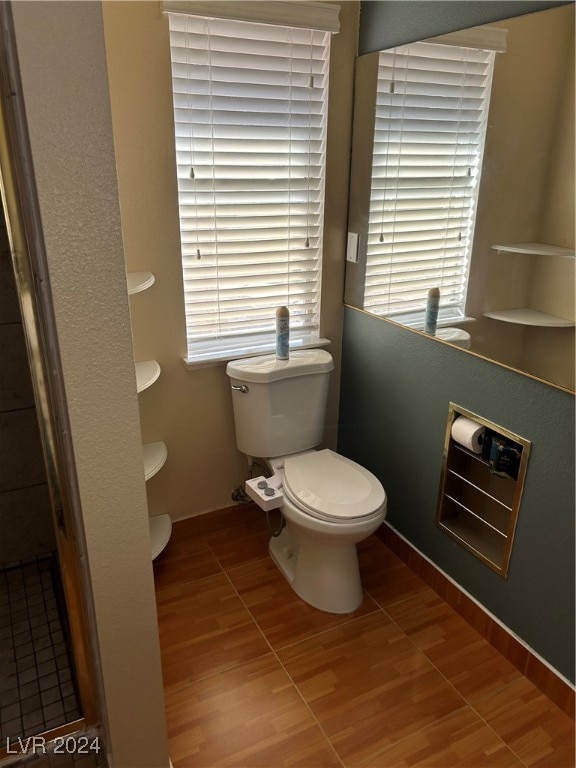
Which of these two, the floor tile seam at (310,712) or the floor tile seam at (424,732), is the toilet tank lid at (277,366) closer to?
the floor tile seam at (310,712)

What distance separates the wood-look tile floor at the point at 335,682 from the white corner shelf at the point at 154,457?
0.47 meters

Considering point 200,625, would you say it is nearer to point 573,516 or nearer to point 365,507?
point 365,507

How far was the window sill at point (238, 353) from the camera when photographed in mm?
2398

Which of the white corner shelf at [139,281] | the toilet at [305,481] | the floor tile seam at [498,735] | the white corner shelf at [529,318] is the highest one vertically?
the white corner shelf at [139,281]

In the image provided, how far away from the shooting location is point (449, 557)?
222cm

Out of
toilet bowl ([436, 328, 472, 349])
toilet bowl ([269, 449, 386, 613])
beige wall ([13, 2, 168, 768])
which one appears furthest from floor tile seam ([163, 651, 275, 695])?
toilet bowl ([436, 328, 472, 349])

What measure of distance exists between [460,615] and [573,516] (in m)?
0.73

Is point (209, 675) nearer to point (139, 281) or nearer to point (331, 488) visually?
point (331, 488)

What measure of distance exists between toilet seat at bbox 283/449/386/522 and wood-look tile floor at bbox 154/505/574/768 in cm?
46

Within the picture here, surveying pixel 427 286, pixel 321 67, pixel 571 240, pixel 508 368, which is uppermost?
pixel 321 67

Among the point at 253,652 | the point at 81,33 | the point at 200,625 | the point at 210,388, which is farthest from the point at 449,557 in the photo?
the point at 81,33

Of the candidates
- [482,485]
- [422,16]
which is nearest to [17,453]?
[482,485]

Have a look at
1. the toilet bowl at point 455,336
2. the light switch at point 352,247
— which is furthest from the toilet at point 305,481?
the toilet bowl at point 455,336

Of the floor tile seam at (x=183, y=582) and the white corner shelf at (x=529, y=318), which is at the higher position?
the white corner shelf at (x=529, y=318)
